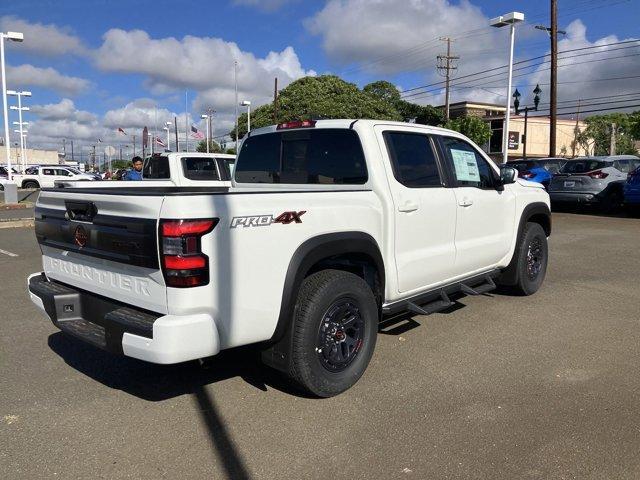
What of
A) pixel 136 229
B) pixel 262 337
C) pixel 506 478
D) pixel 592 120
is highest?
pixel 592 120

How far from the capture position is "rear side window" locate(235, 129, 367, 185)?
4.17 metres

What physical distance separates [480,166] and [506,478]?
10.6 feet

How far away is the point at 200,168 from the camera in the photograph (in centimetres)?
1133

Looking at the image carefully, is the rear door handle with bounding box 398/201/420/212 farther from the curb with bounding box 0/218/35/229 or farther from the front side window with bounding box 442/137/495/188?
the curb with bounding box 0/218/35/229

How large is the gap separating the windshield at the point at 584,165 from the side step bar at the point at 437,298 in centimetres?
1141

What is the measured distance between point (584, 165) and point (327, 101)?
31857mm

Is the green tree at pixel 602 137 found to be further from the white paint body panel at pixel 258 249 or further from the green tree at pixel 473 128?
the white paint body panel at pixel 258 249

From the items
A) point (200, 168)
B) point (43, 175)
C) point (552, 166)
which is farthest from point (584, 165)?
point (43, 175)

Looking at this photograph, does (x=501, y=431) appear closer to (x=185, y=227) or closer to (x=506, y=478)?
(x=506, y=478)

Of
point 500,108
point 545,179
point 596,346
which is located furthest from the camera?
point 500,108

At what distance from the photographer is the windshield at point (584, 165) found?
14992 millimetres

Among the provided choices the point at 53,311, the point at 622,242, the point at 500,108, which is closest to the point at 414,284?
the point at 53,311

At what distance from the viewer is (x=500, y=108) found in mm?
76062

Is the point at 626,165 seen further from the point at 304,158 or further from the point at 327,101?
the point at 327,101
